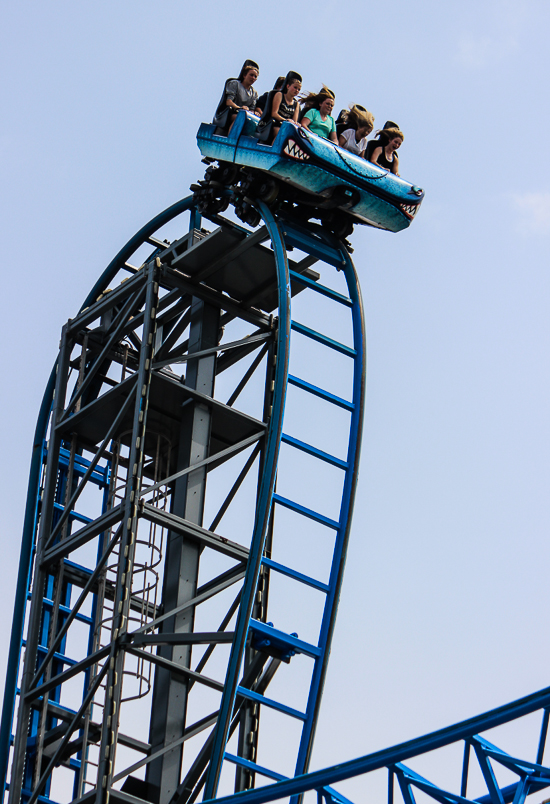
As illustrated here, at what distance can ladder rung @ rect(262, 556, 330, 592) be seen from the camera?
53.8 ft

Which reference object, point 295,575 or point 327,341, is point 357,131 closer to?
point 327,341

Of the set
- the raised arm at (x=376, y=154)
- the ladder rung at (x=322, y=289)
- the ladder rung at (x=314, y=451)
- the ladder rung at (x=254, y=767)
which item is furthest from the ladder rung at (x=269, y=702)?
the raised arm at (x=376, y=154)

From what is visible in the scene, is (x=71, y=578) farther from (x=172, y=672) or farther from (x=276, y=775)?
(x=276, y=775)

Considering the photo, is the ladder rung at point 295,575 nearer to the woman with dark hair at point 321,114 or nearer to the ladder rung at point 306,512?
the ladder rung at point 306,512

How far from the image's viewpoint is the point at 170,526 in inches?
670

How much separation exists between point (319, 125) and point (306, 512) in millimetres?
4967

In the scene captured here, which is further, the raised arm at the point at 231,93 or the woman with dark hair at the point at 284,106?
the raised arm at the point at 231,93

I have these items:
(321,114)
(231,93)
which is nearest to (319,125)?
(321,114)

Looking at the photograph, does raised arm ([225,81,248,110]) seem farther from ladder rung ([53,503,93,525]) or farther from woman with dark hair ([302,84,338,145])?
ladder rung ([53,503,93,525])

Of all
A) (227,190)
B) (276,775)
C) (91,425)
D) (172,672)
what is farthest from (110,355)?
(276,775)

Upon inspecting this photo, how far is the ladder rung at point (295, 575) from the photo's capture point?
53.8 feet

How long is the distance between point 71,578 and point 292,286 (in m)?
4.59

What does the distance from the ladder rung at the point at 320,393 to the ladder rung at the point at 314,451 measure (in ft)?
2.19

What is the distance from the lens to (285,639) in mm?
16250
